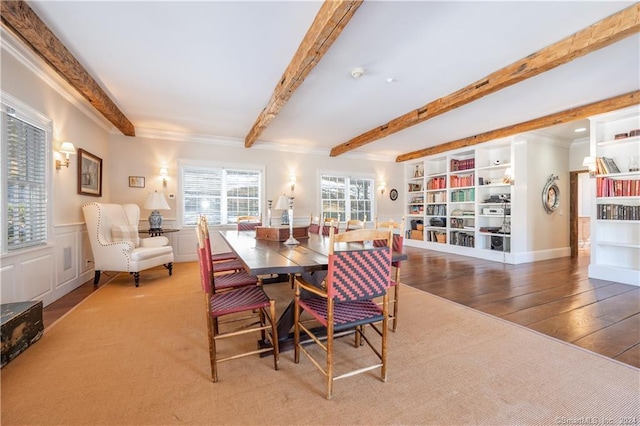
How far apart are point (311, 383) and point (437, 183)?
634 centimetres

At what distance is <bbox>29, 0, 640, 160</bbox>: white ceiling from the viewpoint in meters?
2.13

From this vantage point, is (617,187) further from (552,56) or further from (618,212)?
(552,56)

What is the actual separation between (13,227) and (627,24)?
548 cm

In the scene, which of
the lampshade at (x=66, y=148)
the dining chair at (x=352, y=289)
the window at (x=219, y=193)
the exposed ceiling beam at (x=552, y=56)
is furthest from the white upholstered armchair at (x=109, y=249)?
the exposed ceiling beam at (x=552, y=56)

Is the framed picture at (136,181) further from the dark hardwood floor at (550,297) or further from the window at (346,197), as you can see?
the dark hardwood floor at (550,297)

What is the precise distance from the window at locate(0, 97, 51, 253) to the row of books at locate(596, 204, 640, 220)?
7.21 m

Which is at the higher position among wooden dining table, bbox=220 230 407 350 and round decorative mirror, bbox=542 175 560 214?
round decorative mirror, bbox=542 175 560 214

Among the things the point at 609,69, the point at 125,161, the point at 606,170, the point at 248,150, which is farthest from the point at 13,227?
the point at 606,170

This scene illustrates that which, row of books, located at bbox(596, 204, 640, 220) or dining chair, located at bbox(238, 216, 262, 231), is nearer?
row of books, located at bbox(596, 204, 640, 220)

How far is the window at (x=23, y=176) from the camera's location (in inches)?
97.5

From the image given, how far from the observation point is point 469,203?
6336mm

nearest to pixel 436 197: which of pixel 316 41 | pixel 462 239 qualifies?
pixel 462 239

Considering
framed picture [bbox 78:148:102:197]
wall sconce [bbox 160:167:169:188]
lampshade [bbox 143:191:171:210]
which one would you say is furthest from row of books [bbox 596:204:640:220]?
framed picture [bbox 78:148:102:197]

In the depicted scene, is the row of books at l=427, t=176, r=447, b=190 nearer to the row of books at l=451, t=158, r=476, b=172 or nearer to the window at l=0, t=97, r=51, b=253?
the row of books at l=451, t=158, r=476, b=172
